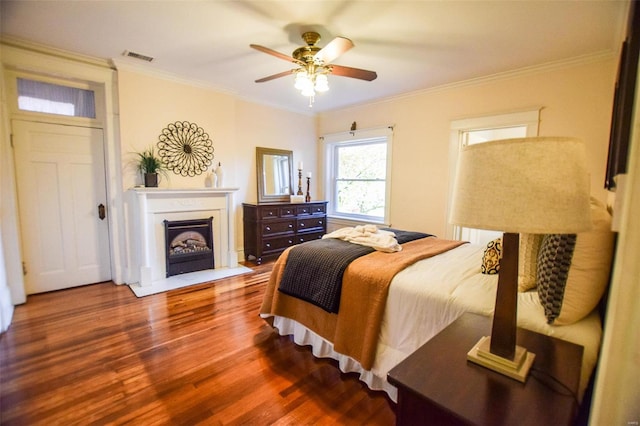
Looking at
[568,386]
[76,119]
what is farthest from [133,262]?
[568,386]

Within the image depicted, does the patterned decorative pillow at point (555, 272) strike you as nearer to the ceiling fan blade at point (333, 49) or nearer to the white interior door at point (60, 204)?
the ceiling fan blade at point (333, 49)

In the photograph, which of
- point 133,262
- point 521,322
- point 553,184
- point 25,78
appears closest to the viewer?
point 553,184

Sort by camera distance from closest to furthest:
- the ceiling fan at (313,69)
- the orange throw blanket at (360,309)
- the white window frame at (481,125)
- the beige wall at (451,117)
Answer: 1. the orange throw blanket at (360,309)
2. the ceiling fan at (313,69)
3. the beige wall at (451,117)
4. the white window frame at (481,125)

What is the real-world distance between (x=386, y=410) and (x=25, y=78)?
4496mm

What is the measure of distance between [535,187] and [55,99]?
4.41 metres

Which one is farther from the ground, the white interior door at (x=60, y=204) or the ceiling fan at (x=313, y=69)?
the ceiling fan at (x=313, y=69)

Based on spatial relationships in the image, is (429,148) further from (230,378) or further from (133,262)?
(133,262)

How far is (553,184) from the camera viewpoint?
75 cm

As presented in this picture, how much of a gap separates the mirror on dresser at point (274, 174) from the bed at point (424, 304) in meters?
2.64

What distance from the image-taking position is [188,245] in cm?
385

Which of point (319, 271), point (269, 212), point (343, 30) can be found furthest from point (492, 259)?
point (269, 212)

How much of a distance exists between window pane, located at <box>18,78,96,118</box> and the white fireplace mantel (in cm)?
108

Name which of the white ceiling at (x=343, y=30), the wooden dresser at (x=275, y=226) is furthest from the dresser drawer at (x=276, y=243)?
the white ceiling at (x=343, y=30)

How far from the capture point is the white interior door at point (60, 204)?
301cm
